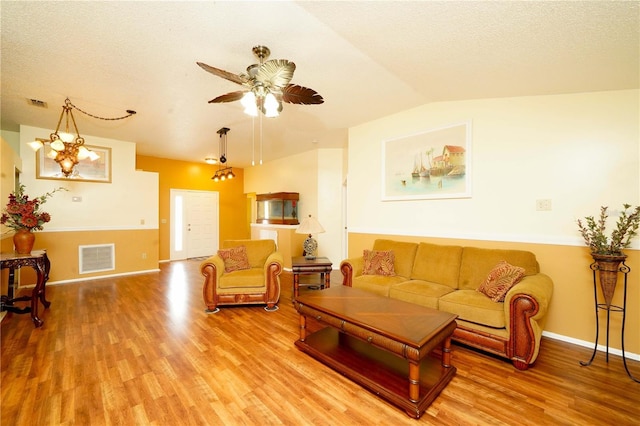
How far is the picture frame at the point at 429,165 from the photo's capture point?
11.1 feet

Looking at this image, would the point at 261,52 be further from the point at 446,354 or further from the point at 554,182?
the point at 554,182

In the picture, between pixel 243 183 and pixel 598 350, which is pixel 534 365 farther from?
pixel 243 183

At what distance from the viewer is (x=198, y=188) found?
7.70 metres

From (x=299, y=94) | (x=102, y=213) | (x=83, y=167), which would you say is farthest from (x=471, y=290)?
(x=83, y=167)

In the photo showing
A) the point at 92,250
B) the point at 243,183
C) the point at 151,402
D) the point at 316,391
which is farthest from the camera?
the point at 243,183

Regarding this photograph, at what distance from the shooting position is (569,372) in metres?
2.23

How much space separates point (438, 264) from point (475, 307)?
831 mm

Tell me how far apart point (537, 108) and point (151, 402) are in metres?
4.50

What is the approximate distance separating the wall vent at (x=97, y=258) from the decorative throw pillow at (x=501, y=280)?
6673mm

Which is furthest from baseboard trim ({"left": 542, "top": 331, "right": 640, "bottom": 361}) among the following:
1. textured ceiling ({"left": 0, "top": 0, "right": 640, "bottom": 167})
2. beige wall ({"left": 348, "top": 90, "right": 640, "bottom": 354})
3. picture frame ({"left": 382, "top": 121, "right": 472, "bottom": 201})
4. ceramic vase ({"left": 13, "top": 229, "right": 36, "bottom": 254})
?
ceramic vase ({"left": 13, "top": 229, "right": 36, "bottom": 254})

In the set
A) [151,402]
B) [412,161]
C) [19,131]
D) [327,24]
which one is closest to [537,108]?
[412,161]

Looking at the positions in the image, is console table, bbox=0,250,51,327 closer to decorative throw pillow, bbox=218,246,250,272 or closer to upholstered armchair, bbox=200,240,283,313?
upholstered armchair, bbox=200,240,283,313

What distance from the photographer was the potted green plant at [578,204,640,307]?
227 cm

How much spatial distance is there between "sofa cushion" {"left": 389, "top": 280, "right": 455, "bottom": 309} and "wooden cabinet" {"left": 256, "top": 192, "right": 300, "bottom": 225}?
3677 mm
